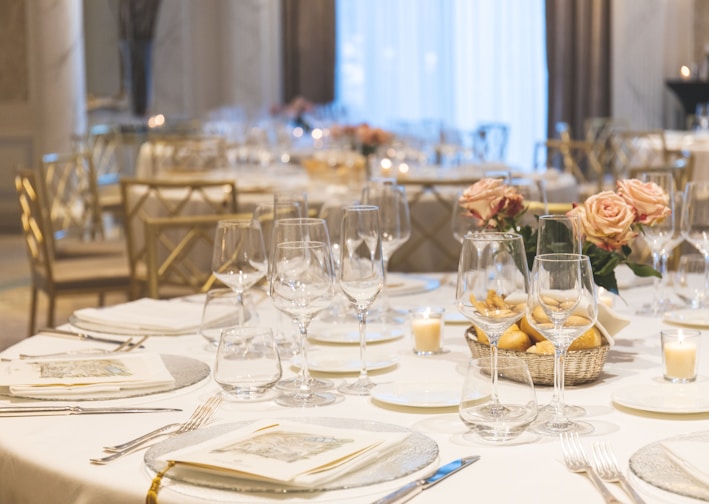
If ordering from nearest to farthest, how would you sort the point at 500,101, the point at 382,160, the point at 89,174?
the point at 382,160
the point at 89,174
the point at 500,101

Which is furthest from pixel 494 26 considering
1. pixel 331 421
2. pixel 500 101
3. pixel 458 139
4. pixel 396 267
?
pixel 331 421

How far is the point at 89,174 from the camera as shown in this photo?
5.85 m

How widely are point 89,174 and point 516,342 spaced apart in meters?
4.59

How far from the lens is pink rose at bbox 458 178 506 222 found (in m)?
1.85

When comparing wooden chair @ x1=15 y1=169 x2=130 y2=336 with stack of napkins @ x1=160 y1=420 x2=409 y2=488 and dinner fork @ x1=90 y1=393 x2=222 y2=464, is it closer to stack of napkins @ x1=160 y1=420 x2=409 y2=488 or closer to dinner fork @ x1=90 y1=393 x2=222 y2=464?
dinner fork @ x1=90 y1=393 x2=222 y2=464

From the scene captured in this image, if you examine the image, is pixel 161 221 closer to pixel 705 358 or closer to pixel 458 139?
pixel 705 358

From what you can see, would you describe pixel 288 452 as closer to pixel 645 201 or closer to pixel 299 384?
pixel 299 384

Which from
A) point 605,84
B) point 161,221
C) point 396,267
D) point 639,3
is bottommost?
point 396,267

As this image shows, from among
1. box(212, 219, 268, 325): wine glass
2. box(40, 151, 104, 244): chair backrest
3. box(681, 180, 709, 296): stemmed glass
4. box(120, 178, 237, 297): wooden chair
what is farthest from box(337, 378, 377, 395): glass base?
box(40, 151, 104, 244): chair backrest

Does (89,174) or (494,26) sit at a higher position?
(494,26)

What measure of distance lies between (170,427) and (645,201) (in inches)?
33.0

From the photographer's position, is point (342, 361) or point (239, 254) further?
point (239, 254)

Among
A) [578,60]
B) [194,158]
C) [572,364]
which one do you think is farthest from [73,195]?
[578,60]

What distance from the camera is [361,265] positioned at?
5.20 feet
